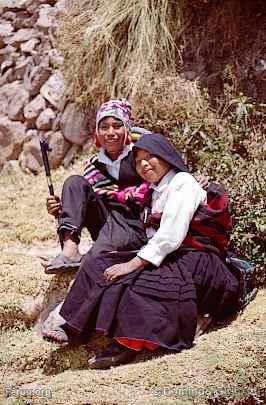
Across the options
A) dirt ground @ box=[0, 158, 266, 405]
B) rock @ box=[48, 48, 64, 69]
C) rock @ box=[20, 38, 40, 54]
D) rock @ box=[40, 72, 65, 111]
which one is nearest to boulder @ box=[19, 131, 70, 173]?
rock @ box=[40, 72, 65, 111]

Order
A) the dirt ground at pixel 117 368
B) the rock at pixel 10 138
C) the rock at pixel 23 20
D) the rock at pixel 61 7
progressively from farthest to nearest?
1. the rock at pixel 23 20
2. the rock at pixel 10 138
3. the rock at pixel 61 7
4. the dirt ground at pixel 117 368

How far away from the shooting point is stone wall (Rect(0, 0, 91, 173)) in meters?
6.50

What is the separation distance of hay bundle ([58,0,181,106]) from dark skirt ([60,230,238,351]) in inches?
88.7

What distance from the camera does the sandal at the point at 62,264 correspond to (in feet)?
13.6

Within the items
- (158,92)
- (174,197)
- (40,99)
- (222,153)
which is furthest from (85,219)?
(40,99)

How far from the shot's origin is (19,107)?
6.93 m

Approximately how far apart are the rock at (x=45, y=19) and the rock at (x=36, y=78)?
0.38m

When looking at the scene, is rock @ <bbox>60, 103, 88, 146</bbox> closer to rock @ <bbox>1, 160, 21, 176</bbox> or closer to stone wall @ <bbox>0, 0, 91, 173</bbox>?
stone wall @ <bbox>0, 0, 91, 173</bbox>

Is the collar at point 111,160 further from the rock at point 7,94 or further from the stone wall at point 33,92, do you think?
the rock at point 7,94

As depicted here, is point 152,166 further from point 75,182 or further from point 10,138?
point 10,138

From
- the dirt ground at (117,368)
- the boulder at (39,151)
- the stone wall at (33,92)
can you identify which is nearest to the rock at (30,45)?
the stone wall at (33,92)

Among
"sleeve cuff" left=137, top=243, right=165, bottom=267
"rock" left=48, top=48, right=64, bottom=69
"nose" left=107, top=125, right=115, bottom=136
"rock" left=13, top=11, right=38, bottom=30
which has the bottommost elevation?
"sleeve cuff" left=137, top=243, right=165, bottom=267

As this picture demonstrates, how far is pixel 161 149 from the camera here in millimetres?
3920

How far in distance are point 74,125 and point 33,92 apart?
0.73 metres
